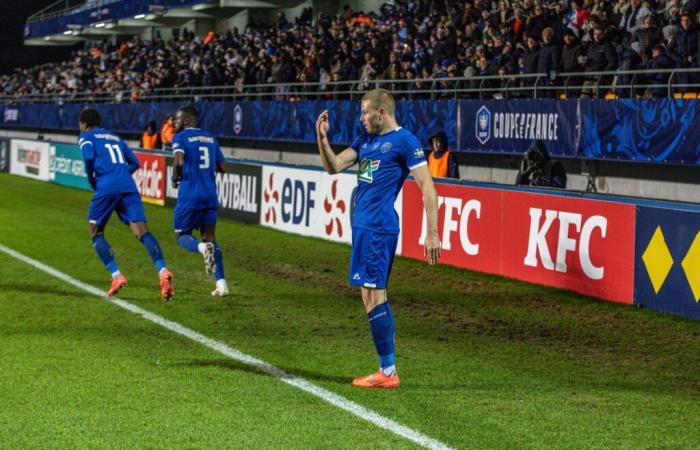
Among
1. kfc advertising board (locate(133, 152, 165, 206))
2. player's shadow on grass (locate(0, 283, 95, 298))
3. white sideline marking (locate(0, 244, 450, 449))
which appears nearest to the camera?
white sideline marking (locate(0, 244, 450, 449))

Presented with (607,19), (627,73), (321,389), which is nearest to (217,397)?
(321,389)

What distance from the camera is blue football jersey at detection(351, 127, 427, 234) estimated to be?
7.37 m

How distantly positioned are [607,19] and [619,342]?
34.8 feet

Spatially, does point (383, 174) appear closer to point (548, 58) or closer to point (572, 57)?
point (572, 57)

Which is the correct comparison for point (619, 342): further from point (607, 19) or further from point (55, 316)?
point (607, 19)

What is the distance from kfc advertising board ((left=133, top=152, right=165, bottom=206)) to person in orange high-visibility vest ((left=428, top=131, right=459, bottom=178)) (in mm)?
9792

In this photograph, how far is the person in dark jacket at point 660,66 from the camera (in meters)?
16.9

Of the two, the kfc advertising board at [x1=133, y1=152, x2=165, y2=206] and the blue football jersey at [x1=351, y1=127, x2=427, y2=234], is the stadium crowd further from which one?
the blue football jersey at [x1=351, y1=127, x2=427, y2=234]

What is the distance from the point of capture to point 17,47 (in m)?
69.1

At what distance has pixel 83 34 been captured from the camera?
63.0 m

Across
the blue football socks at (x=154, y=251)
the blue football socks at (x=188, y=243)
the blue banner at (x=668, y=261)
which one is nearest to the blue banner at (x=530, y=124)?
the blue banner at (x=668, y=261)

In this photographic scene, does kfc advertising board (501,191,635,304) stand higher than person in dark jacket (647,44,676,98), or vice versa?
person in dark jacket (647,44,676,98)

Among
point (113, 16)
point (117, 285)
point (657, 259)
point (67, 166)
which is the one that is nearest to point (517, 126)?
point (657, 259)

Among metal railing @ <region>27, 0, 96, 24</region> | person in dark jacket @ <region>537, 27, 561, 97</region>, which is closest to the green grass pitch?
person in dark jacket @ <region>537, 27, 561, 97</region>
